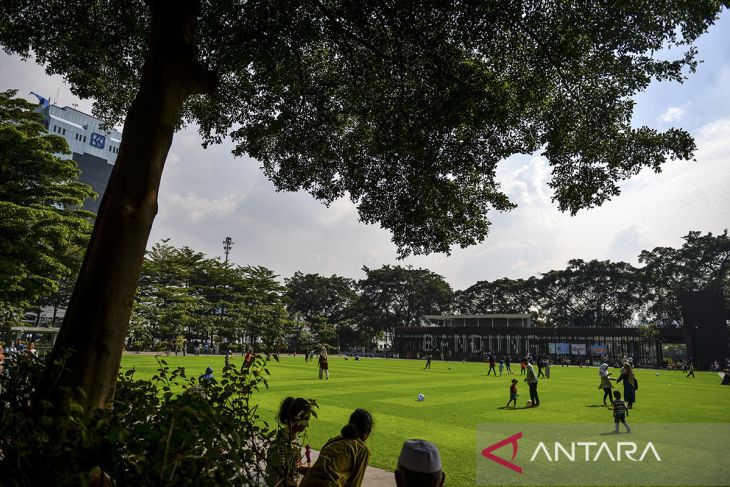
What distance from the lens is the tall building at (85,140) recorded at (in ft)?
350

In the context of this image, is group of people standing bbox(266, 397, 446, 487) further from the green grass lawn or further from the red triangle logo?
the red triangle logo

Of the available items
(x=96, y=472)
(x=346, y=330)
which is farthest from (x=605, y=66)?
(x=346, y=330)

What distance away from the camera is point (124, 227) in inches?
155

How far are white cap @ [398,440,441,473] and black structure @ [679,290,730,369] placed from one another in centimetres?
6422

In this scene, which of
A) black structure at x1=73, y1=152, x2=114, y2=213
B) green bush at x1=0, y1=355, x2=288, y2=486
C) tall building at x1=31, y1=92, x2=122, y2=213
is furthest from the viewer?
black structure at x1=73, y1=152, x2=114, y2=213

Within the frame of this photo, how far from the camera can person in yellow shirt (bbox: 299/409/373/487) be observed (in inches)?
128

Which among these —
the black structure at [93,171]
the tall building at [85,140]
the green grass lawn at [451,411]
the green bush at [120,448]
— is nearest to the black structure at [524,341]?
the green grass lawn at [451,411]

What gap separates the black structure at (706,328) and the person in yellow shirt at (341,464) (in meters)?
63.8

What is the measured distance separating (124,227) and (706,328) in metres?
65.6

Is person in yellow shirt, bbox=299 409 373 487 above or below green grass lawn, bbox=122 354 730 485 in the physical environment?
above

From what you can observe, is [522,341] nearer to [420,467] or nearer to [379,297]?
[379,297]

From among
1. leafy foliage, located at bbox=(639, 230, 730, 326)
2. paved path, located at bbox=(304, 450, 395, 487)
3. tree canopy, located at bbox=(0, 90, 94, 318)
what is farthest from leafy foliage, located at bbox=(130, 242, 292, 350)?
leafy foliage, located at bbox=(639, 230, 730, 326)

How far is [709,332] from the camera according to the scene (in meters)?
53.4

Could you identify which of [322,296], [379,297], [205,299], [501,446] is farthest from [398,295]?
[501,446]
